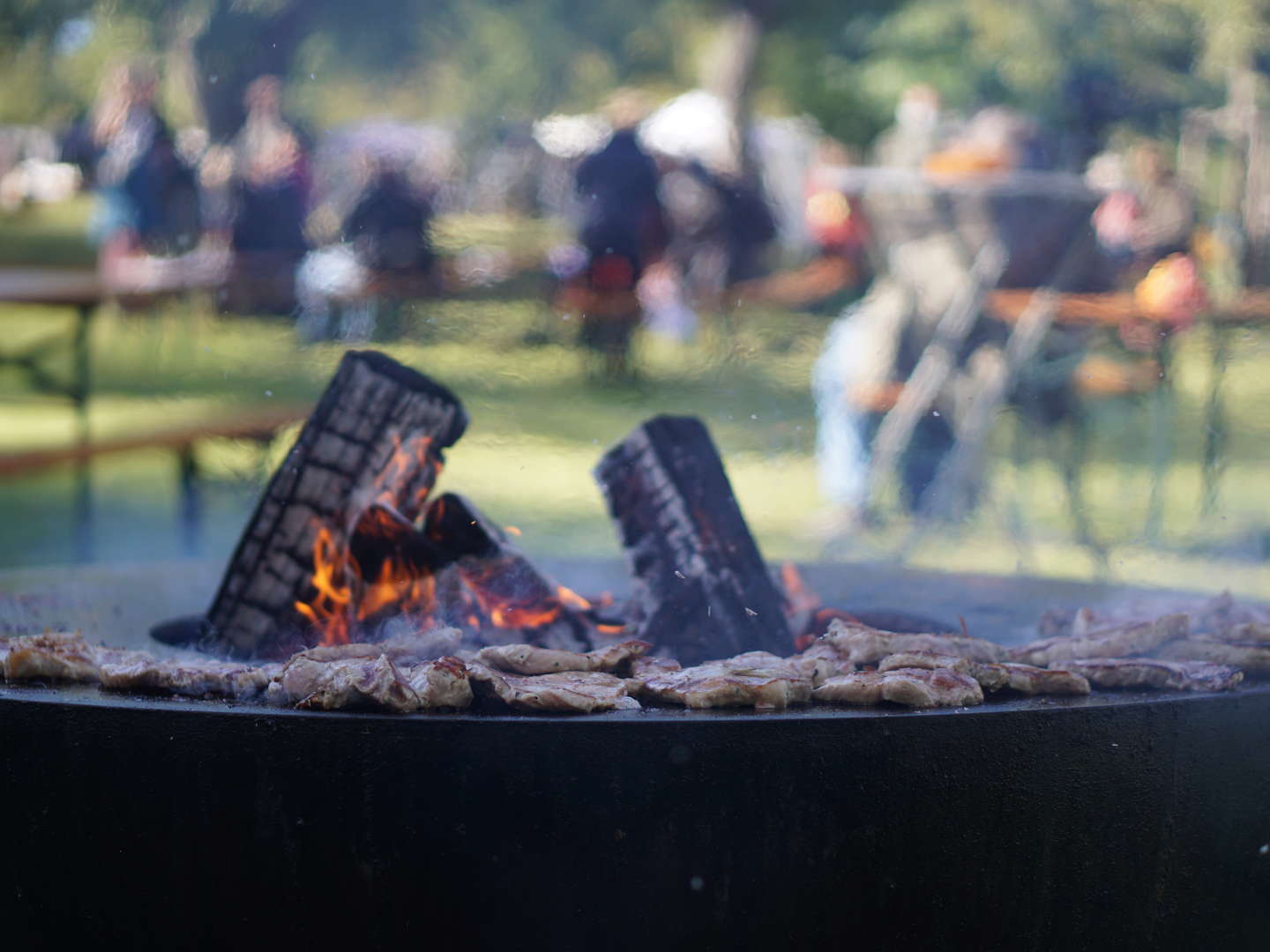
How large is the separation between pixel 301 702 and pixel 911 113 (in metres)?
7.04

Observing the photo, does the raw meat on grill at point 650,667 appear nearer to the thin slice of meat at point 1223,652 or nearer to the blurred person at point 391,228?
the thin slice of meat at point 1223,652

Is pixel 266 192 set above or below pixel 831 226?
above

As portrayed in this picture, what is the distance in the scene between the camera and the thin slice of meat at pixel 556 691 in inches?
67.4

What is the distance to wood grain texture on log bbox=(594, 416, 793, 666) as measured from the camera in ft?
7.28

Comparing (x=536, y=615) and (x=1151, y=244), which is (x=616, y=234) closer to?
(x=1151, y=244)

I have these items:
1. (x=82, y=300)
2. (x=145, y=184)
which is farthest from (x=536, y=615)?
(x=145, y=184)

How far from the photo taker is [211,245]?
11750 millimetres

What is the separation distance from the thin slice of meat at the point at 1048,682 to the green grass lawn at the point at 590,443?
3403mm

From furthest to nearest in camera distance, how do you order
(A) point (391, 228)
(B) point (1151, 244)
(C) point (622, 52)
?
(C) point (622, 52), (A) point (391, 228), (B) point (1151, 244)

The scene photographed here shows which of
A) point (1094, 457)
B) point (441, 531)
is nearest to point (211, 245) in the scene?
point (1094, 457)

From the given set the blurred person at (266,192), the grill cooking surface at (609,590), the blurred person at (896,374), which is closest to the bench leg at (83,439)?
the grill cooking surface at (609,590)

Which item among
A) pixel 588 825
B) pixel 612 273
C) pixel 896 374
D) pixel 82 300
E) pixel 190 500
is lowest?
pixel 588 825

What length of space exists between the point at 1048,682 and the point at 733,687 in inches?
17.1

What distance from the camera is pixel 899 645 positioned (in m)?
1.99
